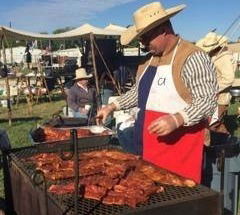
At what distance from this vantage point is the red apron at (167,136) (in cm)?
334

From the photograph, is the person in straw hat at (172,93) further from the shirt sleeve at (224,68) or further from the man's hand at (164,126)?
the shirt sleeve at (224,68)

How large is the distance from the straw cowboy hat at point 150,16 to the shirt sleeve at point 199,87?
37 centimetres

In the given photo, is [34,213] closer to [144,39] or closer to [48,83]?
[144,39]

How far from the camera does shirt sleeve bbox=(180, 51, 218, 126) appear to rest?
3.04 m

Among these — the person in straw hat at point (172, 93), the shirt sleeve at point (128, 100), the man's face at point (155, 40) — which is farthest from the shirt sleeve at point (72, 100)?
the man's face at point (155, 40)

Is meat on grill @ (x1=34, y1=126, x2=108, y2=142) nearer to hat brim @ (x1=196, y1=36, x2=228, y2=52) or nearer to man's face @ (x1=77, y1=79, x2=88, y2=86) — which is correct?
hat brim @ (x1=196, y1=36, x2=228, y2=52)

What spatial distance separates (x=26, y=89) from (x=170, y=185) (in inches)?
551

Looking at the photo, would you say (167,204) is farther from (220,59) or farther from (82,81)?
(82,81)

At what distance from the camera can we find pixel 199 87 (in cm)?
310

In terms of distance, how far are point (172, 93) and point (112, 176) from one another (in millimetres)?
787

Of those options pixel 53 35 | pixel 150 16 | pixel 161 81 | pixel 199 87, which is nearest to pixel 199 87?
pixel 199 87

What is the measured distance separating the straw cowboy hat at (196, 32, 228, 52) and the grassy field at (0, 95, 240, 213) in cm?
337

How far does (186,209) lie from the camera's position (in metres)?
2.63

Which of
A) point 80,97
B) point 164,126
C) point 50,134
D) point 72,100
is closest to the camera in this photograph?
point 164,126
